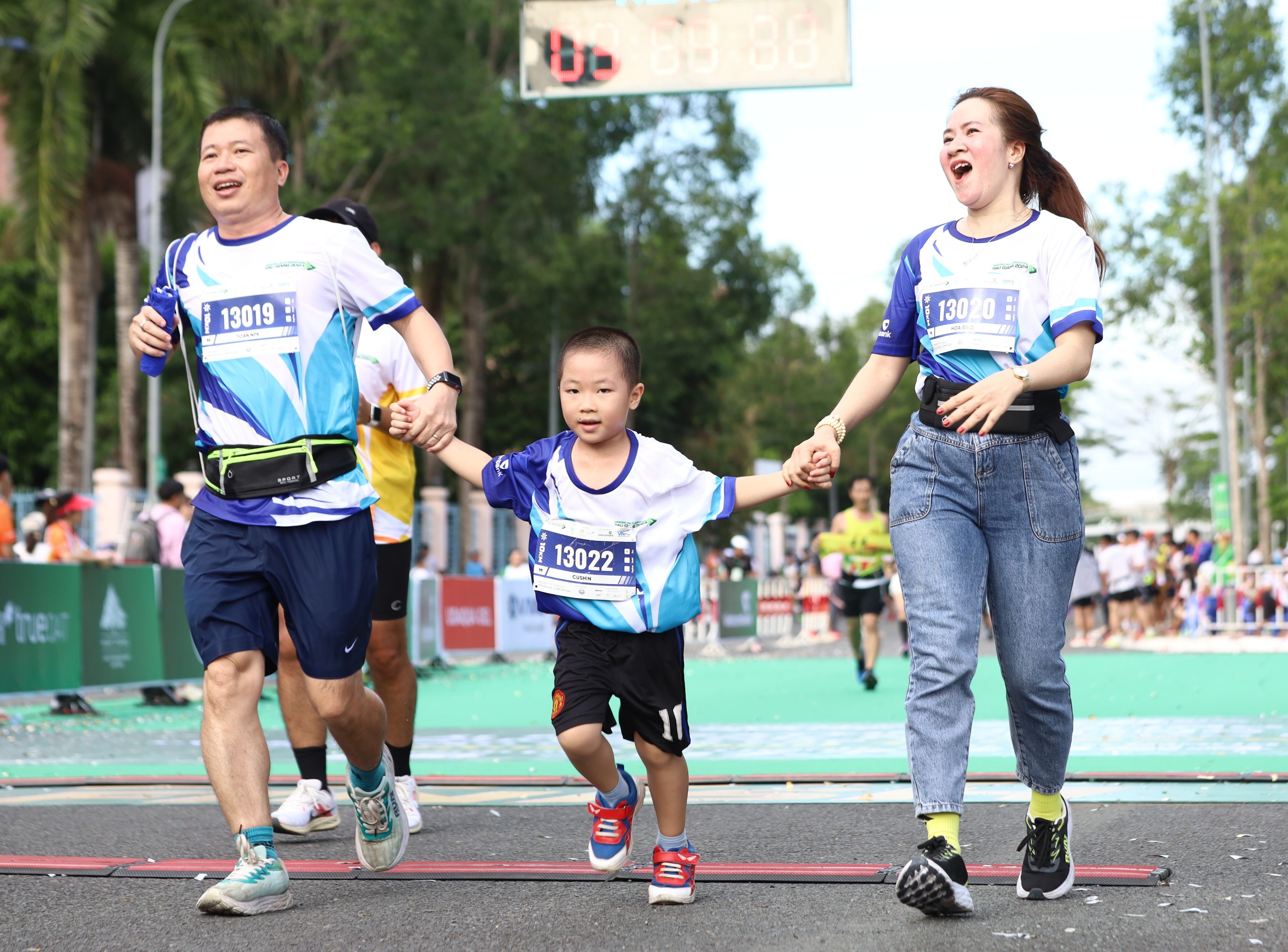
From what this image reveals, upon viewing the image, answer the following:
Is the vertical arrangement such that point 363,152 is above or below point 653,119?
below

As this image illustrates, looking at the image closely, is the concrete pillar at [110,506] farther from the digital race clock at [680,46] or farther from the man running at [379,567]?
the man running at [379,567]

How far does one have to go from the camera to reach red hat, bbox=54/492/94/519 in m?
13.6

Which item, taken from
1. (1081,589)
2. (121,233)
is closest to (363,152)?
(121,233)

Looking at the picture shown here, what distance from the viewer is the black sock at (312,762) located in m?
5.87

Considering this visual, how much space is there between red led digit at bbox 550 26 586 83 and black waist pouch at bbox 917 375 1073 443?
33.6ft

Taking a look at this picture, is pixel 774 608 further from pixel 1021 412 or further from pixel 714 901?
pixel 1021 412

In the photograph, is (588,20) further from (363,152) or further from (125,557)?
(363,152)

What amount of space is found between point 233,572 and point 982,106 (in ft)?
7.80

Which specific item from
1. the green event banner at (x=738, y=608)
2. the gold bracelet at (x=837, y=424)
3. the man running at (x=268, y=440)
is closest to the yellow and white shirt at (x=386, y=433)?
the man running at (x=268, y=440)

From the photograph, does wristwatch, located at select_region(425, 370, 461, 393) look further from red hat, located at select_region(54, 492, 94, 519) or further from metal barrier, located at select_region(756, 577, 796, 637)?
metal barrier, located at select_region(756, 577, 796, 637)

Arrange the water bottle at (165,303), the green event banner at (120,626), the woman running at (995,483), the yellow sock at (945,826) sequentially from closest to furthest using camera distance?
the yellow sock at (945,826) < the woman running at (995,483) < the water bottle at (165,303) < the green event banner at (120,626)

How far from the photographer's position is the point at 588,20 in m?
13.9

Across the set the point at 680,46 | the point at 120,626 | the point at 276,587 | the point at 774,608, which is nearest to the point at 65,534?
the point at 120,626

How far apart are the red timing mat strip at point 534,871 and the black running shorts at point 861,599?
8916 millimetres
